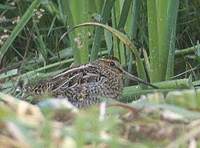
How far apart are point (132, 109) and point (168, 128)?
143 millimetres

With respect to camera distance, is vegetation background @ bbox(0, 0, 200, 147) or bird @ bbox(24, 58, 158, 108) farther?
bird @ bbox(24, 58, 158, 108)

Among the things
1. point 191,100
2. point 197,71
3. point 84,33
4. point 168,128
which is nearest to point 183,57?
point 197,71

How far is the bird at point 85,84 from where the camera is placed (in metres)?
4.33

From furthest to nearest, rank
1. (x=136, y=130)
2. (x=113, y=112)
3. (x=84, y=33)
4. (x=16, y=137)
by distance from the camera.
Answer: (x=84, y=33) → (x=113, y=112) → (x=136, y=130) → (x=16, y=137)

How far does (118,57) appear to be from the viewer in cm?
496

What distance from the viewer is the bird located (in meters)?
4.33

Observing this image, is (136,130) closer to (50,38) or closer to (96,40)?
(96,40)

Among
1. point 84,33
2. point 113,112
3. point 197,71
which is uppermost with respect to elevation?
point 113,112

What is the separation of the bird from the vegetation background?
0.31 feet

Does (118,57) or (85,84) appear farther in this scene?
(118,57)

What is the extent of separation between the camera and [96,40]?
449cm

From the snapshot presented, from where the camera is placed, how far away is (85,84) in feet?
14.4

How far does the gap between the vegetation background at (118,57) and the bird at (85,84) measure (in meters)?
0.09

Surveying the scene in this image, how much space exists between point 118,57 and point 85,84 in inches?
24.6
